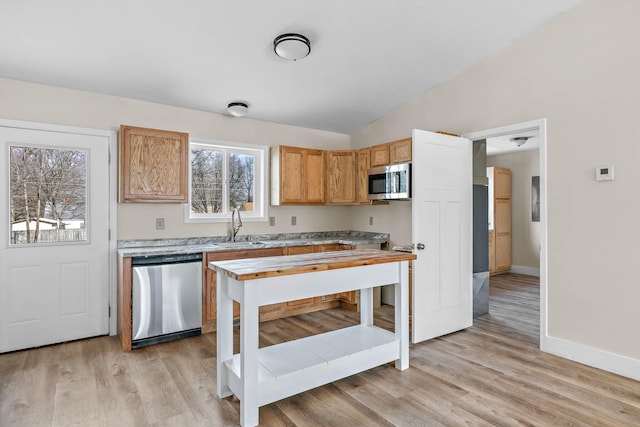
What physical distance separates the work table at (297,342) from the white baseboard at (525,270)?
16.9 feet

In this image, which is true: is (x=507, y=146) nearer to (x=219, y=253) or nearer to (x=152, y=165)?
(x=219, y=253)

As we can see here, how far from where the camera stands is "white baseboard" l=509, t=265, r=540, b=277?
6770mm

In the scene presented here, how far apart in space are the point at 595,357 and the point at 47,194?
5.02 meters

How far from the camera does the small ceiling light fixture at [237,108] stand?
4062mm

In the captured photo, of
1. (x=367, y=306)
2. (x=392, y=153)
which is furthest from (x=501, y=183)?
(x=367, y=306)

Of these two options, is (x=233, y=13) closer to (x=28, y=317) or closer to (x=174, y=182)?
(x=174, y=182)

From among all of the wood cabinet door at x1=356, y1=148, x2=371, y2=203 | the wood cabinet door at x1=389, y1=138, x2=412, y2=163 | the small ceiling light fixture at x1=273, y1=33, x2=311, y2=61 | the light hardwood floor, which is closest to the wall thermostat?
the light hardwood floor

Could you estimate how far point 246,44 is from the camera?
3100 millimetres

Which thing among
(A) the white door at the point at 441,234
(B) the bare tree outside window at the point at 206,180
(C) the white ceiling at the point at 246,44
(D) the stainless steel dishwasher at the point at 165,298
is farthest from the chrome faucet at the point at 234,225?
(A) the white door at the point at 441,234

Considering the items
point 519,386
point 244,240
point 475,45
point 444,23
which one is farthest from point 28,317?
point 475,45

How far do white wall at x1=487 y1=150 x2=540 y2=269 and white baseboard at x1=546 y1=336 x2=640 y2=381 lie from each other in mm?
4161

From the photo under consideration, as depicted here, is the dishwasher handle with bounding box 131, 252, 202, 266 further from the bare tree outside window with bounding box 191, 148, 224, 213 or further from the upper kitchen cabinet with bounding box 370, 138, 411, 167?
the upper kitchen cabinet with bounding box 370, 138, 411, 167

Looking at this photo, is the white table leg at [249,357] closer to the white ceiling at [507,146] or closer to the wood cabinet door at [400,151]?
the wood cabinet door at [400,151]

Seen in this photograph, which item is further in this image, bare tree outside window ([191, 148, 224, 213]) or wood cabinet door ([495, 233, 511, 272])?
wood cabinet door ([495, 233, 511, 272])
